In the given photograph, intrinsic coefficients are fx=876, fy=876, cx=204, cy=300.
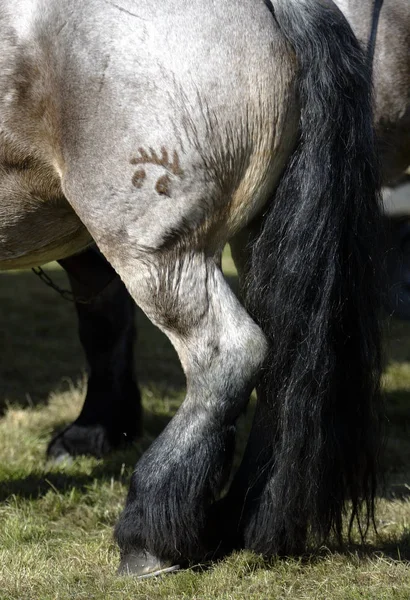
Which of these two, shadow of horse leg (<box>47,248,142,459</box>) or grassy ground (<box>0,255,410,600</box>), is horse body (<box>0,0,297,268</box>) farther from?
shadow of horse leg (<box>47,248,142,459</box>)

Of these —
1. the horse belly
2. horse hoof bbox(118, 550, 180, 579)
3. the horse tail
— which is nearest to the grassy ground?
horse hoof bbox(118, 550, 180, 579)

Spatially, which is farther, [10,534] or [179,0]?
[10,534]

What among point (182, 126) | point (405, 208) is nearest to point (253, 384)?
point (182, 126)

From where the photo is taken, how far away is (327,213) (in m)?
2.65

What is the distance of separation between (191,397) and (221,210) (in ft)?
1.90

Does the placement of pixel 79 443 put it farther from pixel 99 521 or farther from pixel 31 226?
pixel 31 226

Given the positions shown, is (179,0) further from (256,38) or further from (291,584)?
(291,584)

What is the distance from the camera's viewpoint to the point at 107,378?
4.53 m

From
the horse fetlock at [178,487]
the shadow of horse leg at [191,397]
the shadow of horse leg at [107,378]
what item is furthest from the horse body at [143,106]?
the shadow of horse leg at [107,378]

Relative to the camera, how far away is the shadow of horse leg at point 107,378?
4402 millimetres

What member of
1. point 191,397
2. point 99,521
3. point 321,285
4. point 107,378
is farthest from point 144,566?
point 107,378

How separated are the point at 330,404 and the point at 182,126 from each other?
3.29ft

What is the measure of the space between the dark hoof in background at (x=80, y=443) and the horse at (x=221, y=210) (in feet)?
5.02

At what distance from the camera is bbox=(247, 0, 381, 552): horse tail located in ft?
8.63
